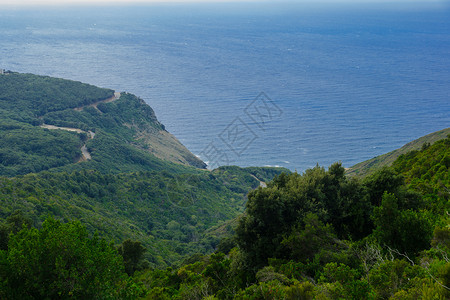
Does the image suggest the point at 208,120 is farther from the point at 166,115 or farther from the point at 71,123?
the point at 71,123

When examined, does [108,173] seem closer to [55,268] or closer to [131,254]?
[131,254]

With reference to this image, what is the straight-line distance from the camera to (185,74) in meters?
140

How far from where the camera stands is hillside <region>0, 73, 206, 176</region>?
5775cm

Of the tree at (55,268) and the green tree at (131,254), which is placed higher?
the tree at (55,268)

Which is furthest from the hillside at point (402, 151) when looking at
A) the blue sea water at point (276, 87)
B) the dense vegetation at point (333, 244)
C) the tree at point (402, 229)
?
the tree at point (402, 229)

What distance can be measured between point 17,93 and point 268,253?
76.9 m

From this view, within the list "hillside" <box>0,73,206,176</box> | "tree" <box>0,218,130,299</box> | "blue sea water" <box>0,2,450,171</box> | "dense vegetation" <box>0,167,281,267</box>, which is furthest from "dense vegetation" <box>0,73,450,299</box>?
"blue sea water" <box>0,2,450,171</box>

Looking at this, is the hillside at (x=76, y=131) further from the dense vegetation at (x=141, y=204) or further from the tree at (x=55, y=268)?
the tree at (x=55, y=268)

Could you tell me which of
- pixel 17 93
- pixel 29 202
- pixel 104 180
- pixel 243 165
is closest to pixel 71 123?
pixel 17 93

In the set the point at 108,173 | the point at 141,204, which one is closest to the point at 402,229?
the point at 141,204

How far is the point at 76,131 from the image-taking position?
70688 millimetres

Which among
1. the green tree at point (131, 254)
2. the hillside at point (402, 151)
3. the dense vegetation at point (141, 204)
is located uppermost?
the hillside at point (402, 151)

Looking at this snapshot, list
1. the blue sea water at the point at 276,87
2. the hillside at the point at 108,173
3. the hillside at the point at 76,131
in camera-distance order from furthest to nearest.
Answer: the blue sea water at the point at 276,87
the hillside at the point at 76,131
the hillside at the point at 108,173

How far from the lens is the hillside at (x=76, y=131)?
189ft
